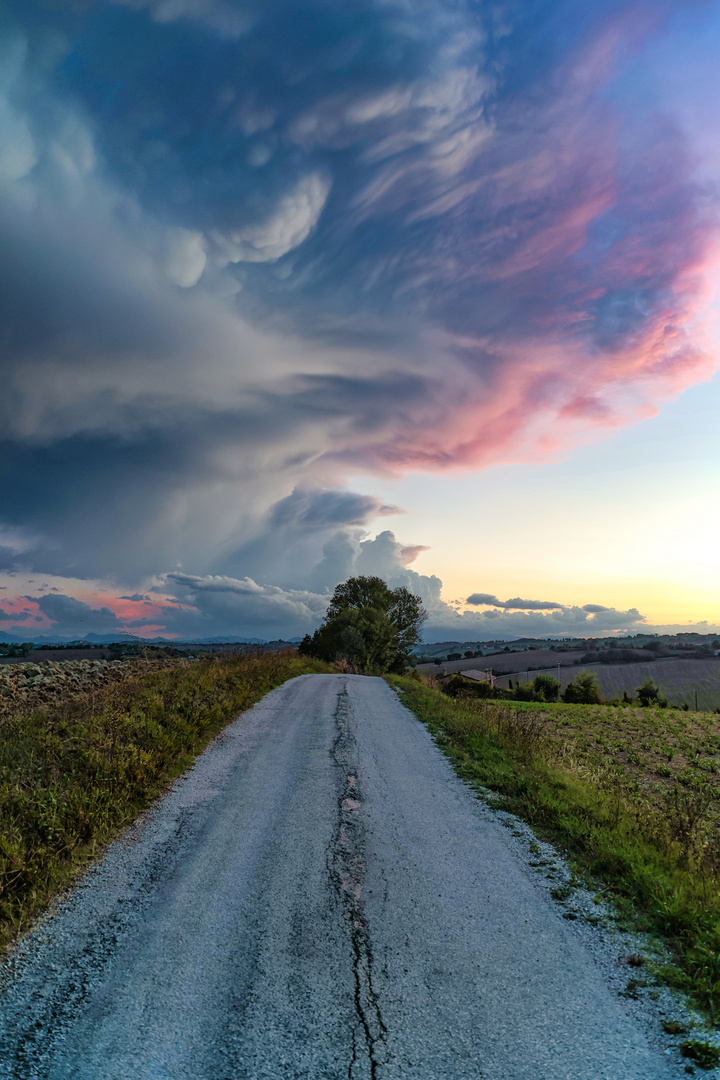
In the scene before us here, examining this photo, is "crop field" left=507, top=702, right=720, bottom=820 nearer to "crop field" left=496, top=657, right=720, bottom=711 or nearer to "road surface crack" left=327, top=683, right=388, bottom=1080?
"road surface crack" left=327, top=683, right=388, bottom=1080

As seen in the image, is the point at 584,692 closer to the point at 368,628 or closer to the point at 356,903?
the point at 368,628

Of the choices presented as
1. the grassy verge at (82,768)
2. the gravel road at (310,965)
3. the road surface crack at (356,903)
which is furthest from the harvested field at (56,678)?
the gravel road at (310,965)

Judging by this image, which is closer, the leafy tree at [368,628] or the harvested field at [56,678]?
the harvested field at [56,678]

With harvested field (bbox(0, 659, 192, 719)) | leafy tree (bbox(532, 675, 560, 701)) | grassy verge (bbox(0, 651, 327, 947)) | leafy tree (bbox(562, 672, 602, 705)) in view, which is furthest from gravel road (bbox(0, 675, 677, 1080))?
leafy tree (bbox(532, 675, 560, 701))

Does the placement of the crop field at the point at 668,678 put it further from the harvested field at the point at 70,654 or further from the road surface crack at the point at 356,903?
the road surface crack at the point at 356,903

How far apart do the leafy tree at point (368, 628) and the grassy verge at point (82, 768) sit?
103ft

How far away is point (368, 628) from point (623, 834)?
43.2 metres

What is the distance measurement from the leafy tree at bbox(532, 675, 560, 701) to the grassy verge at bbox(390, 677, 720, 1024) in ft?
201

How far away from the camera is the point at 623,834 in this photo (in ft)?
22.5

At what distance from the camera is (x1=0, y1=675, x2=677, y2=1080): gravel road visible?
3.43 meters

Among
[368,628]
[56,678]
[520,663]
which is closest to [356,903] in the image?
[56,678]

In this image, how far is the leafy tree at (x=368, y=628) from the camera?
153ft

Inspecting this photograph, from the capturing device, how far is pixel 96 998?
3.94 metres

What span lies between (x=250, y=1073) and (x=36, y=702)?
15.2 meters
